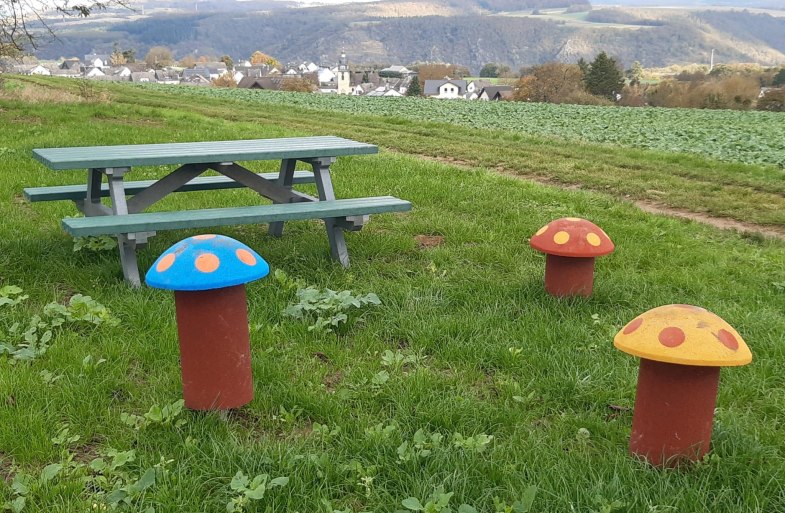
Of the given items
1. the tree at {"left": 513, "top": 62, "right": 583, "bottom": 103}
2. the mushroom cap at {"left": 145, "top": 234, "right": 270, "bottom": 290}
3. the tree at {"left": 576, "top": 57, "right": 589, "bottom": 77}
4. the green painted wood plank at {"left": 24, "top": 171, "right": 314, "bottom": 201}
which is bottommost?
the tree at {"left": 513, "top": 62, "right": 583, "bottom": 103}

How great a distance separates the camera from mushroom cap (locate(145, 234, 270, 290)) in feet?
8.32

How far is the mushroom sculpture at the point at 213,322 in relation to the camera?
2613 millimetres

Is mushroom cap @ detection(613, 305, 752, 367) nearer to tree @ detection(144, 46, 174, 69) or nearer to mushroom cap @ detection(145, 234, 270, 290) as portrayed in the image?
mushroom cap @ detection(145, 234, 270, 290)

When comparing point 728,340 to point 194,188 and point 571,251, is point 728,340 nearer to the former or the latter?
point 571,251

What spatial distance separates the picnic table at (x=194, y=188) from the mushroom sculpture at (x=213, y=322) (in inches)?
61.9

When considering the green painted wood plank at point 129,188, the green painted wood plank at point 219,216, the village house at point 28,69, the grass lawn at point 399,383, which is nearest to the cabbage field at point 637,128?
the grass lawn at point 399,383

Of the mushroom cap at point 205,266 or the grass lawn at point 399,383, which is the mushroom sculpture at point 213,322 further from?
the grass lawn at point 399,383

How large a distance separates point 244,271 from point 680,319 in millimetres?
1587

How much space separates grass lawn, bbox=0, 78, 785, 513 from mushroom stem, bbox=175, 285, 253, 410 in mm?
95

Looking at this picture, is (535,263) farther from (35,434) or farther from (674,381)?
(35,434)

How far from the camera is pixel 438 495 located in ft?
7.09

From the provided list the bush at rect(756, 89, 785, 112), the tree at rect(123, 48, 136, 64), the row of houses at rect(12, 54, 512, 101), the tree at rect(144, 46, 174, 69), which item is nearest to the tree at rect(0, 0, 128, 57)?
the bush at rect(756, 89, 785, 112)

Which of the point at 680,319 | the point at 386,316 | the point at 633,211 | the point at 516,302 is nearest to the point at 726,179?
the point at 633,211

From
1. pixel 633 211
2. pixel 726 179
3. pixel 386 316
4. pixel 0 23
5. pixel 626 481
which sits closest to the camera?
pixel 626 481
